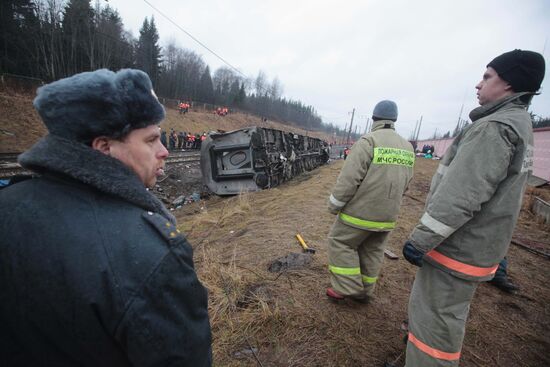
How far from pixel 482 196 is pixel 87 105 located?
1979mm

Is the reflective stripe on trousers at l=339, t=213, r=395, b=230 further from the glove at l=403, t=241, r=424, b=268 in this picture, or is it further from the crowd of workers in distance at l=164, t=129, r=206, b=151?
the crowd of workers in distance at l=164, t=129, r=206, b=151

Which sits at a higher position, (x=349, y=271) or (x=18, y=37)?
(x=18, y=37)

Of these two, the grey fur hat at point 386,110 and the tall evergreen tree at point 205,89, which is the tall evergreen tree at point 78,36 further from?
the grey fur hat at point 386,110

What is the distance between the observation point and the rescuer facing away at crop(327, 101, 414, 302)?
2443mm

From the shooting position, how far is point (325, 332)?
2.37 metres

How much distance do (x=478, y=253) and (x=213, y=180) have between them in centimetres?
712

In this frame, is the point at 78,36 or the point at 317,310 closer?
the point at 317,310

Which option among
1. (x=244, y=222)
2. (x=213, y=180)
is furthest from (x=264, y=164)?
(x=244, y=222)

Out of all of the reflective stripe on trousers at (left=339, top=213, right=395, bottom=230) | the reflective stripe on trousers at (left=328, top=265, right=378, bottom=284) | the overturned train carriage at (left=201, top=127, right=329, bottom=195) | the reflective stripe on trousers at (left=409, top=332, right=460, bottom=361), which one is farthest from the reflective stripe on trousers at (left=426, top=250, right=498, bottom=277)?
the overturned train carriage at (left=201, top=127, right=329, bottom=195)

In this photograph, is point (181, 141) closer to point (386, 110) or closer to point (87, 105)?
point (386, 110)

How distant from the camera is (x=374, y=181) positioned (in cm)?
244

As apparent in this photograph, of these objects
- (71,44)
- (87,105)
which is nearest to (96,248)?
(87,105)

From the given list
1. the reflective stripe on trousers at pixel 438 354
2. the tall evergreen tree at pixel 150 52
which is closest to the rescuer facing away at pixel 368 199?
the reflective stripe on trousers at pixel 438 354

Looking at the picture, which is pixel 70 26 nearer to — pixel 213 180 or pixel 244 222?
pixel 213 180
